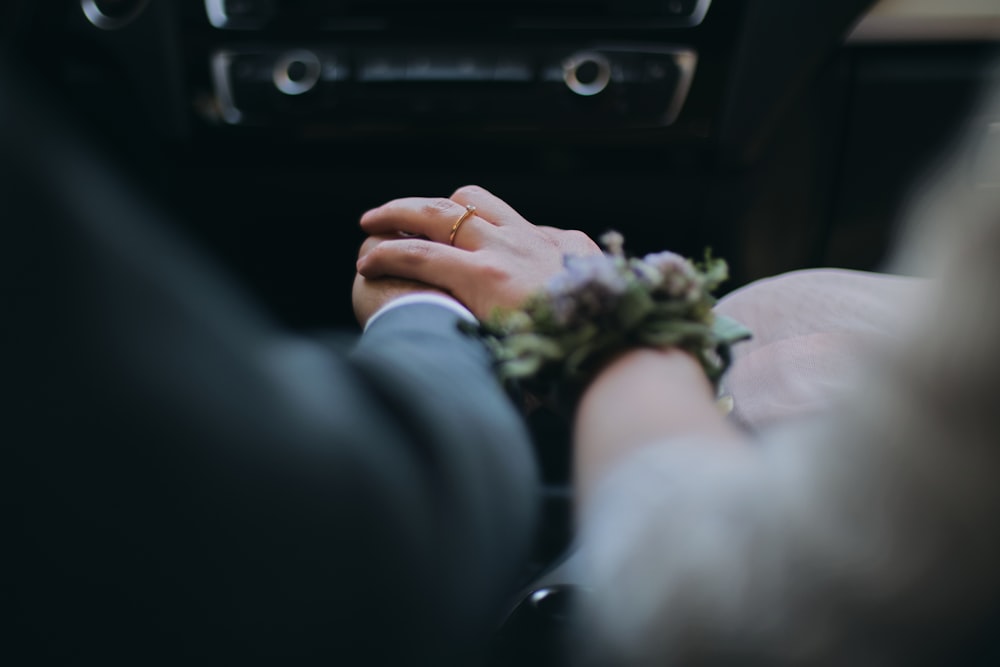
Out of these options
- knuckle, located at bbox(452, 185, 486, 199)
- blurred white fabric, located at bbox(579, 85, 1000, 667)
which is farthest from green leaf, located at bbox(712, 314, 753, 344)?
knuckle, located at bbox(452, 185, 486, 199)

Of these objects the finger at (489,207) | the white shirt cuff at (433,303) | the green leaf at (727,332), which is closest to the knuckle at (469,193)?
the finger at (489,207)

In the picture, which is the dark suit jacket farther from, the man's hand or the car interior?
the car interior

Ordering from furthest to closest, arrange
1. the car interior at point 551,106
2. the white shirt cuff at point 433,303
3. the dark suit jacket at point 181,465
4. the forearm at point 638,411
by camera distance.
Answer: the car interior at point 551,106, the white shirt cuff at point 433,303, the forearm at point 638,411, the dark suit jacket at point 181,465

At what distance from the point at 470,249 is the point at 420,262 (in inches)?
1.7

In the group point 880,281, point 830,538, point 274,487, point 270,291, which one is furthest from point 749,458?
point 270,291

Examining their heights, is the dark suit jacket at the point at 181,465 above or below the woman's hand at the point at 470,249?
below

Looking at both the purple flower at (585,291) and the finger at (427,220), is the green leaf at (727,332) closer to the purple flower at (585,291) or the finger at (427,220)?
the purple flower at (585,291)

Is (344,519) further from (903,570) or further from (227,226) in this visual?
(227,226)

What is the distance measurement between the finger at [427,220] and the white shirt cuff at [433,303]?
77mm

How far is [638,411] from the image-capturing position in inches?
12.3

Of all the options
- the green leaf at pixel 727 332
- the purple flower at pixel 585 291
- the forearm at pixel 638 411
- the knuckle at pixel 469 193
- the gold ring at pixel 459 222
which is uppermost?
the knuckle at pixel 469 193

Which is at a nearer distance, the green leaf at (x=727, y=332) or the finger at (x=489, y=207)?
the green leaf at (x=727, y=332)

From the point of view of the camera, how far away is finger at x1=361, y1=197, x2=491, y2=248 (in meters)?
0.56

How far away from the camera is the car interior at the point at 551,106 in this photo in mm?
883
